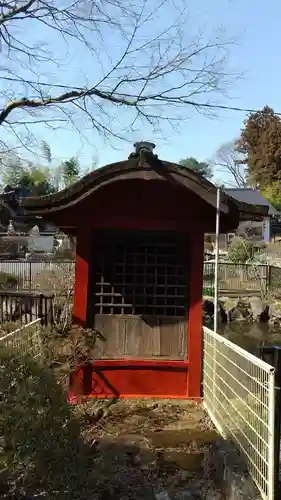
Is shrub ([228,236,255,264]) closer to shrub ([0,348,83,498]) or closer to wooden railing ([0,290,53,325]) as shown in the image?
wooden railing ([0,290,53,325])

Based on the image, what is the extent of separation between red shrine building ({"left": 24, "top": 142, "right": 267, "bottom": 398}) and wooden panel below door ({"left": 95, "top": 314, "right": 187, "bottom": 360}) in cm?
1

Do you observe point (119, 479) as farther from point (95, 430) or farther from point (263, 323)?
point (263, 323)

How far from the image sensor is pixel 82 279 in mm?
7453

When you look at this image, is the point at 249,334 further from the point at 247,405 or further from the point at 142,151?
the point at 247,405

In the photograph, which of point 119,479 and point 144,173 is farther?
point 144,173

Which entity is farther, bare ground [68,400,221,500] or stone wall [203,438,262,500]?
bare ground [68,400,221,500]

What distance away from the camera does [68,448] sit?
3.25 m

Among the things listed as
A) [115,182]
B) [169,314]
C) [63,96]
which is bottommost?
[169,314]

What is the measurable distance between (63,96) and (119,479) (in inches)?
231

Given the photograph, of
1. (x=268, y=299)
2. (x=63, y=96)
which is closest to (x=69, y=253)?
(x=268, y=299)

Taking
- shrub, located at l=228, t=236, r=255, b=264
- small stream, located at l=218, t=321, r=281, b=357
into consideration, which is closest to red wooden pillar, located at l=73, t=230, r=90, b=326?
small stream, located at l=218, t=321, r=281, b=357

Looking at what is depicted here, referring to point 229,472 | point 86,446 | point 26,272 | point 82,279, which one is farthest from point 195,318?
point 26,272

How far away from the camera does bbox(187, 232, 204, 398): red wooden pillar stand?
7293 millimetres

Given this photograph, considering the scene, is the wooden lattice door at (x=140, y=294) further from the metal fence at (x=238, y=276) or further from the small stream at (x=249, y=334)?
the metal fence at (x=238, y=276)
